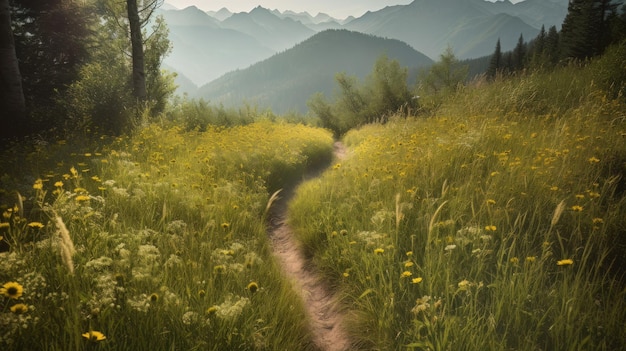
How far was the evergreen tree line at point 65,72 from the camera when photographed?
27.0 feet

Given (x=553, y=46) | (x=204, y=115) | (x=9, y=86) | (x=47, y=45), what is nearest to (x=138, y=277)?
(x=9, y=86)

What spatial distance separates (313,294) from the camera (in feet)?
11.7

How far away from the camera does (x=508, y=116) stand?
7055 millimetres

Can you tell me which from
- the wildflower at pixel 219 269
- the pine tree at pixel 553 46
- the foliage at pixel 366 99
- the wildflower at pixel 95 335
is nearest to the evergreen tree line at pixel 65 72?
the wildflower at pixel 219 269

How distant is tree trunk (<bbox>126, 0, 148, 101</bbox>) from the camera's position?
10.5 m

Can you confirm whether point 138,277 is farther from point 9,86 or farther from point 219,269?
point 9,86

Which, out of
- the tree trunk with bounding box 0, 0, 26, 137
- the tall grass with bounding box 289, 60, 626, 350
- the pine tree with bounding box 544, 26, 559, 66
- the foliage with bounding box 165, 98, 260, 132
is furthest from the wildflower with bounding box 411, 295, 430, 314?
the pine tree with bounding box 544, 26, 559, 66

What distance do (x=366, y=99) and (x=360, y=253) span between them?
3168 centimetres

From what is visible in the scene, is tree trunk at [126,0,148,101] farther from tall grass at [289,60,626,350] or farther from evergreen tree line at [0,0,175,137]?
tall grass at [289,60,626,350]

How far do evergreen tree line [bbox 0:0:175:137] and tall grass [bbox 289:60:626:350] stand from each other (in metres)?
8.12

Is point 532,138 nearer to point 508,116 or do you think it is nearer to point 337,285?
point 508,116

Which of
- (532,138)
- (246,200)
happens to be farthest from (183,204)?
(532,138)

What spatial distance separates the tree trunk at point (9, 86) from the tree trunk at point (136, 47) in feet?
10.8

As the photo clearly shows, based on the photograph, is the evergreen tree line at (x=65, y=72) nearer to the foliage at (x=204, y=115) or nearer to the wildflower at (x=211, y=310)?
the foliage at (x=204, y=115)
